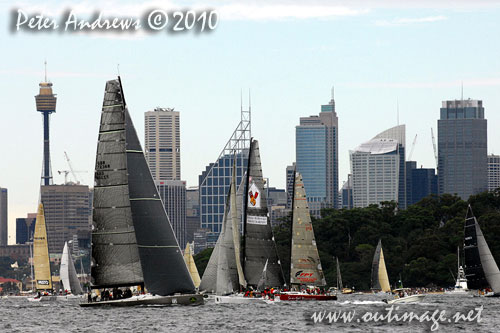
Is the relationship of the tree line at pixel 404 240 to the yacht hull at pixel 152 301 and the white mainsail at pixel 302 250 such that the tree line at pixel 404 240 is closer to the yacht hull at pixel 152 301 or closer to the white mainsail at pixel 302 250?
the white mainsail at pixel 302 250

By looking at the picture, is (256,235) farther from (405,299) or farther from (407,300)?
(407,300)

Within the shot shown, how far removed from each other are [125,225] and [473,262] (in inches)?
1868

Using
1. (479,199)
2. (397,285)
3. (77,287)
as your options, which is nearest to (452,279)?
(397,285)

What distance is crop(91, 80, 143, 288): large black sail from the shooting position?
84500 millimetres

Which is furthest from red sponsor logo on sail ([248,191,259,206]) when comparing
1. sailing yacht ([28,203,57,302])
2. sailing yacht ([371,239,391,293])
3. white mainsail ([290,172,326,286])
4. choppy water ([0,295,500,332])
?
sailing yacht ([371,239,391,293])

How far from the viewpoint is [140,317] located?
3233 inches

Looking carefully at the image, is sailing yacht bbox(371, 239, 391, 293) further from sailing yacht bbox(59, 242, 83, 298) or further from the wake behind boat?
the wake behind boat

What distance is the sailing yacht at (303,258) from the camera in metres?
105

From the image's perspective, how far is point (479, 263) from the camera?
119188mm

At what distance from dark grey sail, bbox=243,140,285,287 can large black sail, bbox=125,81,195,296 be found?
16007 millimetres

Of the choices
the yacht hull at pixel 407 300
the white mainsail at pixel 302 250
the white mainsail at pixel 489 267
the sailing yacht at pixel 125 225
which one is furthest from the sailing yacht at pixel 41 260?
the sailing yacht at pixel 125 225

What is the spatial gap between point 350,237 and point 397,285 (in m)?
20.9

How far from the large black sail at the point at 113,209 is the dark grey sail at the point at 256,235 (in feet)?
60.3

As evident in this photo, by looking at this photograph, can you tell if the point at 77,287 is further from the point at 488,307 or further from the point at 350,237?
the point at 488,307
